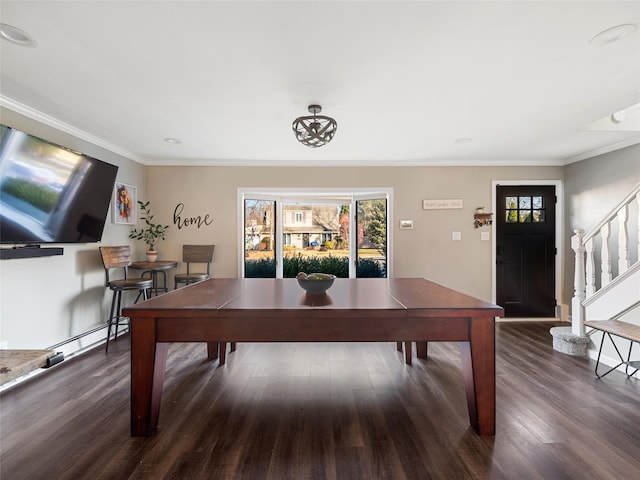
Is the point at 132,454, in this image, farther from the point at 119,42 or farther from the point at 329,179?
the point at 329,179

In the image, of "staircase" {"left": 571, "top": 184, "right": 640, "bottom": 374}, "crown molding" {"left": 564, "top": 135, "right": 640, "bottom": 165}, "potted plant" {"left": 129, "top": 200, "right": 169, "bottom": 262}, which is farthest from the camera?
"potted plant" {"left": 129, "top": 200, "right": 169, "bottom": 262}

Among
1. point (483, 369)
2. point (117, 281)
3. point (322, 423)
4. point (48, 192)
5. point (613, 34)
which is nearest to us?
point (613, 34)

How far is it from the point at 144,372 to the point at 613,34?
129 inches

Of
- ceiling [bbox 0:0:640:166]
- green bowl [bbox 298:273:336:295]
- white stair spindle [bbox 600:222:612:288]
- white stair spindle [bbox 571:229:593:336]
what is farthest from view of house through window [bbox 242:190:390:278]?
green bowl [bbox 298:273:336:295]

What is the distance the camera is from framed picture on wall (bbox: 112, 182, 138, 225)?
12.8ft

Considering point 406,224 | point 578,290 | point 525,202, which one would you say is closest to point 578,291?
point 578,290

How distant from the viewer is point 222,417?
205 centimetres

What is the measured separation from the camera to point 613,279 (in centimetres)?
306

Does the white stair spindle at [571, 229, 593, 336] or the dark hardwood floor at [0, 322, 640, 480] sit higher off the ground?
the white stair spindle at [571, 229, 593, 336]

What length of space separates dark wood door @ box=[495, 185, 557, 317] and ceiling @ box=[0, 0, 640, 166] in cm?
116

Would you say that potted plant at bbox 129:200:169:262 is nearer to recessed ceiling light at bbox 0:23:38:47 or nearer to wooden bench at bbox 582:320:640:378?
recessed ceiling light at bbox 0:23:38:47

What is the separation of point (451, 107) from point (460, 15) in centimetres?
120

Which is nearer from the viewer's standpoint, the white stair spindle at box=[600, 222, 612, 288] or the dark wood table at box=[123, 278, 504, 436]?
the dark wood table at box=[123, 278, 504, 436]

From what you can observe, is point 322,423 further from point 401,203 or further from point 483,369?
point 401,203
